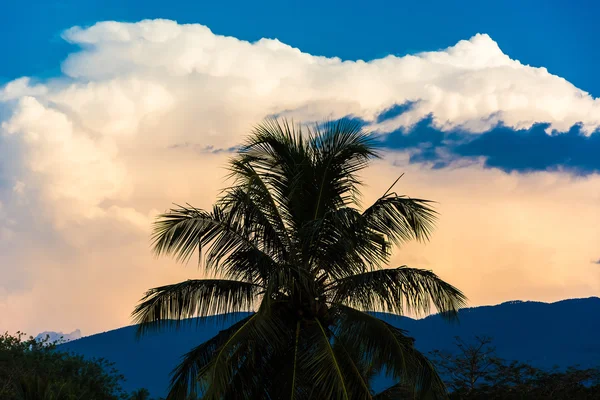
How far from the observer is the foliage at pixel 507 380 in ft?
83.3

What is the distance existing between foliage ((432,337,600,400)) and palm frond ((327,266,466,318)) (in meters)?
10.6

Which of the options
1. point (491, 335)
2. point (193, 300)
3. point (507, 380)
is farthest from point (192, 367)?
point (491, 335)

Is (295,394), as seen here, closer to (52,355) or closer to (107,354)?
(52,355)

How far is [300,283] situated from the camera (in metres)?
14.0

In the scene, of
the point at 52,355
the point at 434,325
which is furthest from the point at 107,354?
the point at 52,355

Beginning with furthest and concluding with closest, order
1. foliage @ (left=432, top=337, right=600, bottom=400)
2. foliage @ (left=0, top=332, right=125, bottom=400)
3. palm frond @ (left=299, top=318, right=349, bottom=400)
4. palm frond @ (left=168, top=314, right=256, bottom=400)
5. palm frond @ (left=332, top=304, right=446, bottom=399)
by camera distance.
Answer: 1. foliage @ (left=0, top=332, right=125, bottom=400)
2. foliage @ (left=432, top=337, right=600, bottom=400)
3. palm frond @ (left=168, top=314, right=256, bottom=400)
4. palm frond @ (left=332, top=304, right=446, bottom=399)
5. palm frond @ (left=299, top=318, right=349, bottom=400)

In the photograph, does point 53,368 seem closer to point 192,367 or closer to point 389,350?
point 192,367

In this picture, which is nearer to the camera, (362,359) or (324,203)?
(362,359)

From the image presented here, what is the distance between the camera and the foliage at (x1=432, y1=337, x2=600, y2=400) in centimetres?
2539

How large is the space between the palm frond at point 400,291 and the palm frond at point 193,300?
1.59 metres

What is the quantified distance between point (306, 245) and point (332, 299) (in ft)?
3.53

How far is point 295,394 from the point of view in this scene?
13406mm

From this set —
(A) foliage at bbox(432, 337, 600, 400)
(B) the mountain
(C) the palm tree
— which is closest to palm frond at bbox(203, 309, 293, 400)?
(C) the palm tree

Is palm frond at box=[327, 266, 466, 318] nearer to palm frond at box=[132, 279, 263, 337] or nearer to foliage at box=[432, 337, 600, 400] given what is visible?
palm frond at box=[132, 279, 263, 337]
